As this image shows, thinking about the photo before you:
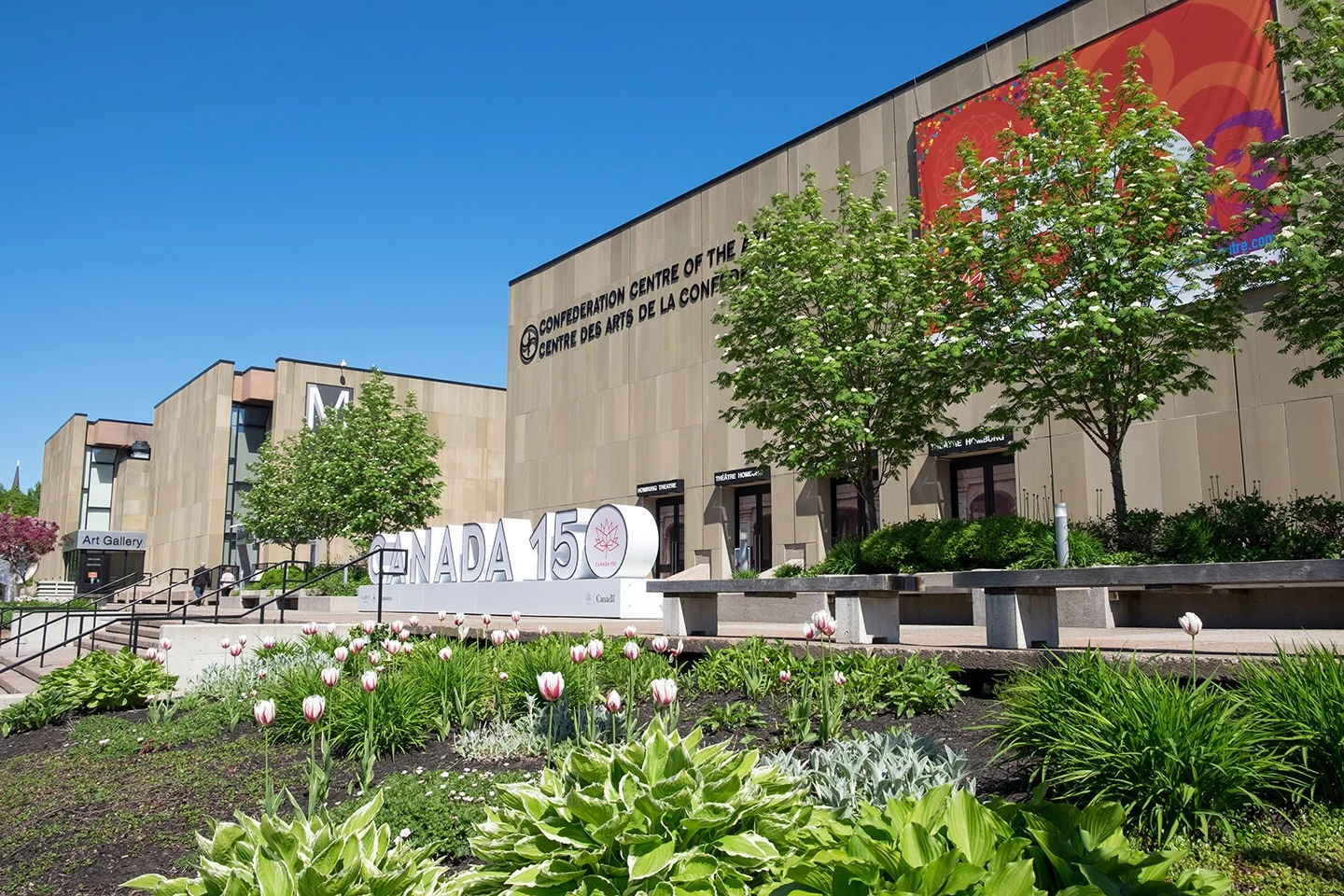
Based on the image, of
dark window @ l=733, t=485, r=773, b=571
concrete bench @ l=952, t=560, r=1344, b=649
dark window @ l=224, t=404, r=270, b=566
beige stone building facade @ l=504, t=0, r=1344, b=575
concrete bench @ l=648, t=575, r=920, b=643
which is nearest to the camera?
concrete bench @ l=952, t=560, r=1344, b=649

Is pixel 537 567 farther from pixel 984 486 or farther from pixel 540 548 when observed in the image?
pixel 984 486

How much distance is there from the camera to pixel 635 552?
18016 millimetres

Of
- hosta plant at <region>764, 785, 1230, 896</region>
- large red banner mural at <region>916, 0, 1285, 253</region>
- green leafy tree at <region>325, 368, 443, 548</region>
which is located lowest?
hosta plant at <region>764, 785, 1230, 896</region>

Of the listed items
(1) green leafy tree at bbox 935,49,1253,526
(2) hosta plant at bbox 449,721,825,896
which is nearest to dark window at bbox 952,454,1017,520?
(1) green leafy tree at bbox 935,49,1253,526

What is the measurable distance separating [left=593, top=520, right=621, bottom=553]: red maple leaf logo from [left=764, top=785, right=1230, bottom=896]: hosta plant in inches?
608

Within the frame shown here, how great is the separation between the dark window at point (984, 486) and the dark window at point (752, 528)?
623 centimetres

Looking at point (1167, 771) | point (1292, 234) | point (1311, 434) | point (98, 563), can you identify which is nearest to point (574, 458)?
point (1311, 434)

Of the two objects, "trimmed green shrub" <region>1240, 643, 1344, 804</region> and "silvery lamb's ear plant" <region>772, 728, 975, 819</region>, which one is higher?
"trimmed green shrub" <region>1240, 643, 1344, 804</region>

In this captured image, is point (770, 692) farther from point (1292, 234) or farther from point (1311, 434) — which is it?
point (1311, 434)

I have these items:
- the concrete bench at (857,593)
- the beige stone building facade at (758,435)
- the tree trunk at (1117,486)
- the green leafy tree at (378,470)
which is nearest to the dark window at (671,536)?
the beige stone building facade at (758,435)

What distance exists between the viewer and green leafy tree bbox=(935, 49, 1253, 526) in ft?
43.7

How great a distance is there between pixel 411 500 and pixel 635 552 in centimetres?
1874

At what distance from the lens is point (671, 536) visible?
30500 mm

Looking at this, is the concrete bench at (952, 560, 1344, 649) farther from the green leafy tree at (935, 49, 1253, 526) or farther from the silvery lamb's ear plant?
the green leafy tree at (935, 49, 1253, 526)
